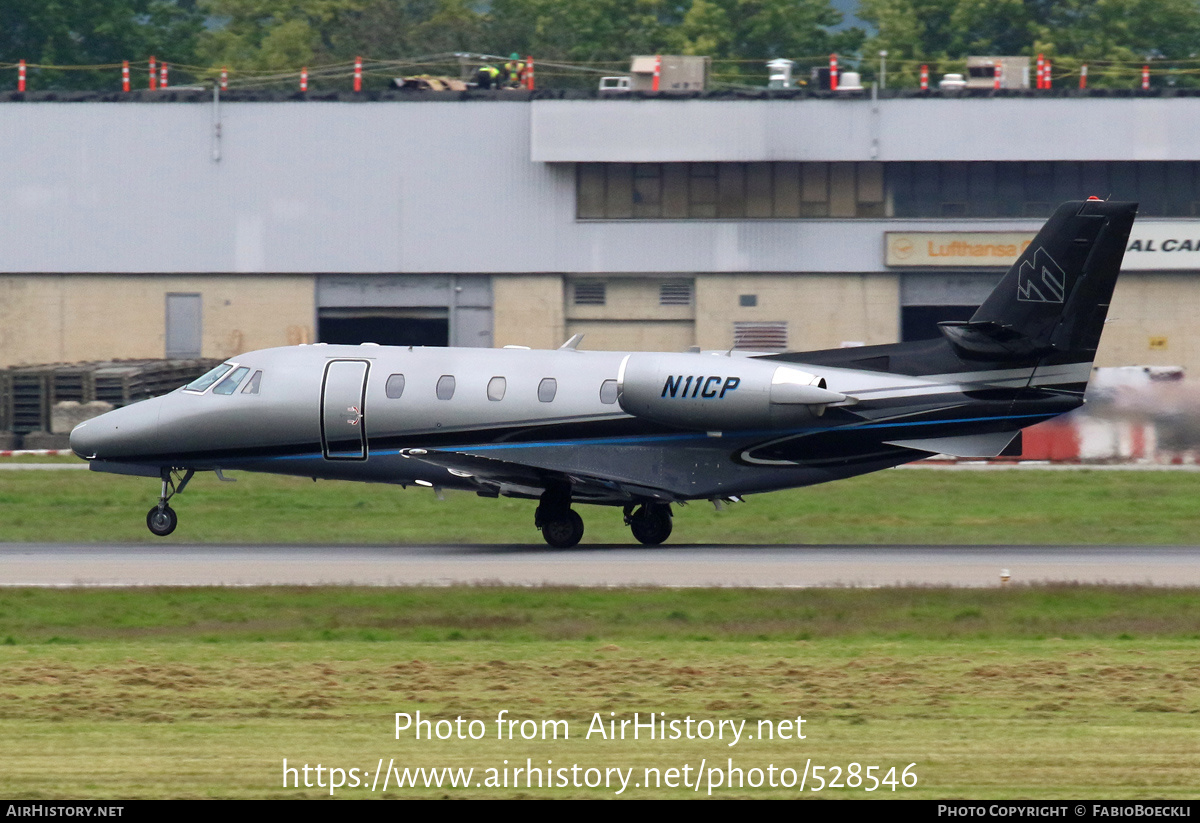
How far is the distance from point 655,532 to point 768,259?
107 ft

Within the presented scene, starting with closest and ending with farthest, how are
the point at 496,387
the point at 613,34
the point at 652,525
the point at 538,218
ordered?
the point at 496,387
the point at 652,525
the point at 538,218
the point at 613,34

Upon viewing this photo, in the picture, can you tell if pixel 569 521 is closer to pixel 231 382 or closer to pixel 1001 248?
pixel 231 382

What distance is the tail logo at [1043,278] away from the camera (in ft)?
83.7

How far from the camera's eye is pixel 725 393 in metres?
26.4

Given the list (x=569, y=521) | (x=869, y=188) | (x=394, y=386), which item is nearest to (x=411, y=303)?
(x=869, y=188)

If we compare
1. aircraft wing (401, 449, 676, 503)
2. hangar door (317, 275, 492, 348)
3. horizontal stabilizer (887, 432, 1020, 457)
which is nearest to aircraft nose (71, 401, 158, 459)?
aircraft wing (401, 449, 676, 503)

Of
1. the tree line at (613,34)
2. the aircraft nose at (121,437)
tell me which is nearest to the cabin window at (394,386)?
the aircraft nose at (121,437)

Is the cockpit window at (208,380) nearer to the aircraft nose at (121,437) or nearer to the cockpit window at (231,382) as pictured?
the cockpit window at (231,382)

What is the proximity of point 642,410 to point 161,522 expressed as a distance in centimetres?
866

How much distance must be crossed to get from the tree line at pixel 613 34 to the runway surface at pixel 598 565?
64.0 meters

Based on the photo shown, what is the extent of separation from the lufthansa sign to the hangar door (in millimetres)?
14660

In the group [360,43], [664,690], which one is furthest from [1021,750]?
[360,43]

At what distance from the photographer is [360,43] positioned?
112562mm
